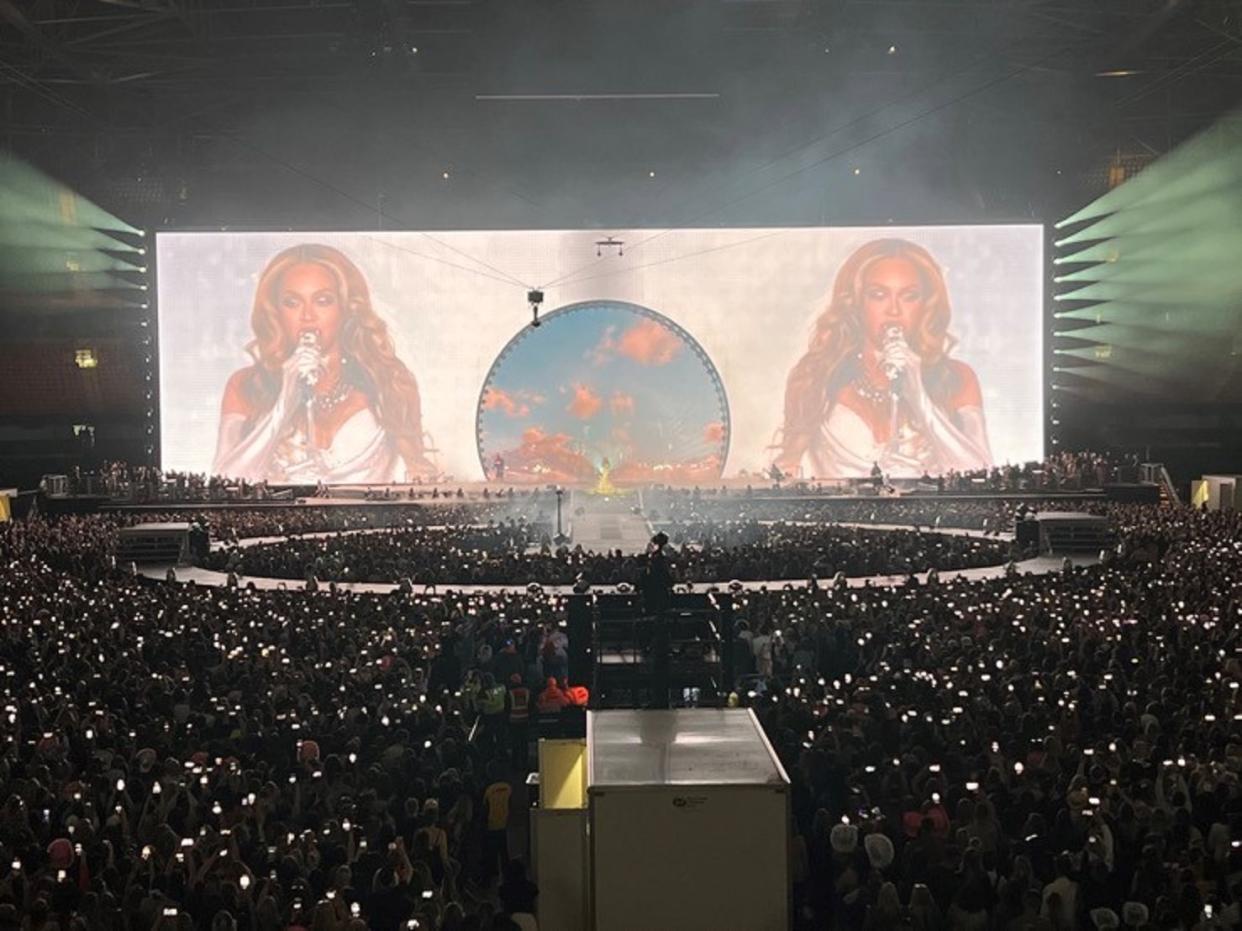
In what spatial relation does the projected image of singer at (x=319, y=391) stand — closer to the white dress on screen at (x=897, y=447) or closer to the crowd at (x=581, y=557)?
the white dress on screen at (x=897, y=447)

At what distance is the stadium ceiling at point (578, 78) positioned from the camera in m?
38.3

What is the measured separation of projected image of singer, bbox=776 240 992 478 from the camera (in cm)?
4444

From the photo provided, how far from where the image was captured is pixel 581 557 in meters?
25.2

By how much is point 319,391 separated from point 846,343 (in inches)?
674

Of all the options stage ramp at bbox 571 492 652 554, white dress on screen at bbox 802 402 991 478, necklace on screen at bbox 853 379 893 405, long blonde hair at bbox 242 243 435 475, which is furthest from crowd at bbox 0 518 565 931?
necklace on screen at bbox 853 379 893 405

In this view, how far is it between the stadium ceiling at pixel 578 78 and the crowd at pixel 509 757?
24.5 m

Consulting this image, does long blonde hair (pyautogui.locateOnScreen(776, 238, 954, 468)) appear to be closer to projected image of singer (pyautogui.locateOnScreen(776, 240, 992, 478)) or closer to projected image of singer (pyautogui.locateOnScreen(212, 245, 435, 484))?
projected image of singer (pyautogui.locateOnScreen(776, 240, 992, 478))

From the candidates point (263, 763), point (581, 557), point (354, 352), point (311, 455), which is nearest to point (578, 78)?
point (354, 352)

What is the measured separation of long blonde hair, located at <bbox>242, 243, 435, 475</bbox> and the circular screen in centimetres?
235

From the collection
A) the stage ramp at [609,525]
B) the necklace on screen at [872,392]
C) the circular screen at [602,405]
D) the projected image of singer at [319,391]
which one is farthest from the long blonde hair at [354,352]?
the necklace on screen at [872,392]

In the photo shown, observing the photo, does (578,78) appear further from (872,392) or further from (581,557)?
(581,557)

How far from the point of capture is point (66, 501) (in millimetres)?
40469

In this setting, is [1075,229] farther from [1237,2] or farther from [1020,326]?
[1237,2]

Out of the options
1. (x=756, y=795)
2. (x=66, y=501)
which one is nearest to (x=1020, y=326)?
(x=66, y=501)
